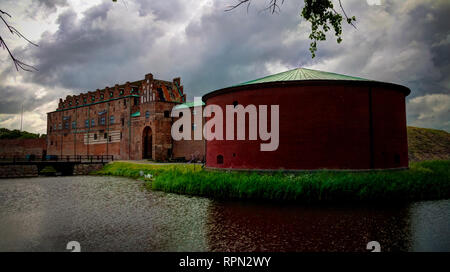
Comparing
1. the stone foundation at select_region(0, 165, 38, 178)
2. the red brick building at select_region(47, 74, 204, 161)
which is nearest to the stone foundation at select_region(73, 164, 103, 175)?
the stone foundation at select_region(0, 165, 38, 178)

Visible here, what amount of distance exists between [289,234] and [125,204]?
6.84 m

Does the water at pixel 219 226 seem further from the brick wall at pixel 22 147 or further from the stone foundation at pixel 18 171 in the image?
the brick wall at pixel 22 147

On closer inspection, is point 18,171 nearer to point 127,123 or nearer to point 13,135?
point 127,123

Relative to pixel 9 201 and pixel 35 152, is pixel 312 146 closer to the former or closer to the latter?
pixel 9 201

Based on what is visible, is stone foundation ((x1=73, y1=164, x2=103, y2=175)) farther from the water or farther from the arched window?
the water

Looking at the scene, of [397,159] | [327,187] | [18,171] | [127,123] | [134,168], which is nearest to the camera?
[327,187]

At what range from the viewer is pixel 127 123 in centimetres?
3338

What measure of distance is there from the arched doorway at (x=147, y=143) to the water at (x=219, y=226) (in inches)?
815

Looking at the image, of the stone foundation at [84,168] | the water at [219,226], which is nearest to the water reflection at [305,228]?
the water at [219,226]

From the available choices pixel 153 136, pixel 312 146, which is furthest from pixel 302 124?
pixel 153 136

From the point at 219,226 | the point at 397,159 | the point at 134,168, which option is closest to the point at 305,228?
the point at 219,226

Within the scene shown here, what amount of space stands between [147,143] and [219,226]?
86.8ft

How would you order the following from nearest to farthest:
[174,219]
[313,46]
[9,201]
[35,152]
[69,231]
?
[313,46] < [69,231] < [174,219] < [9,201] < [35,152]

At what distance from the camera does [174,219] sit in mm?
8188
